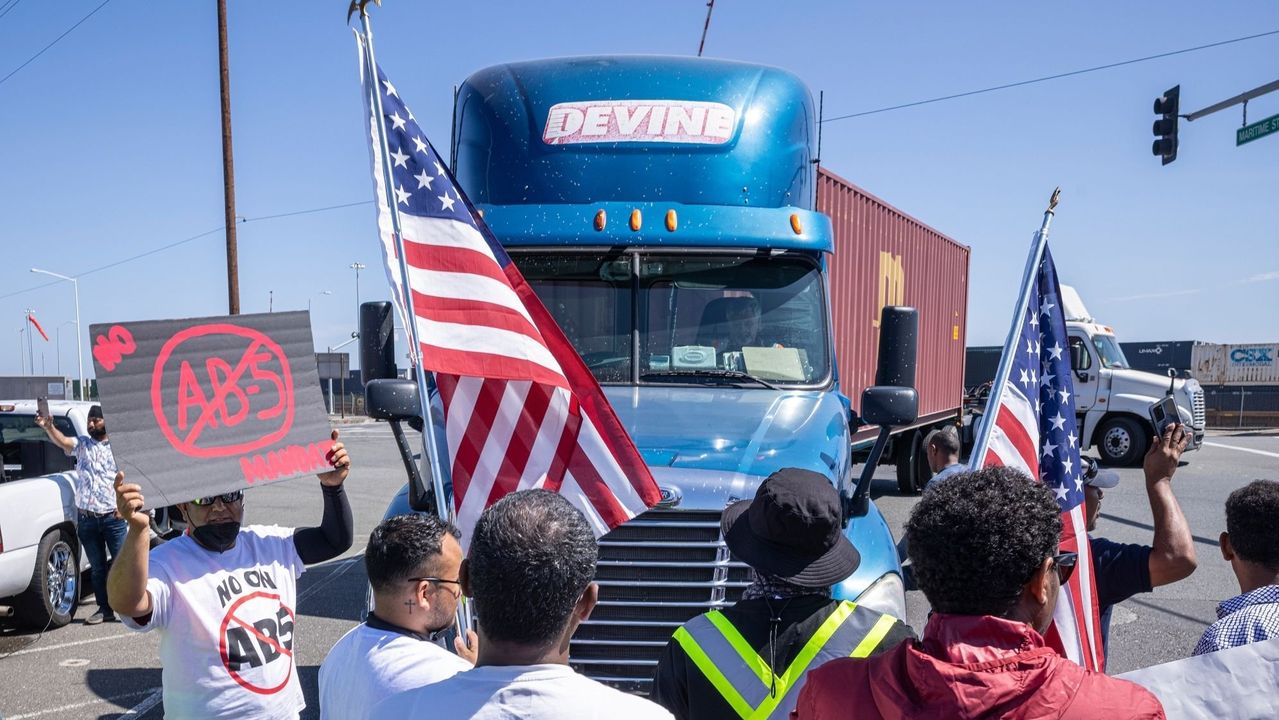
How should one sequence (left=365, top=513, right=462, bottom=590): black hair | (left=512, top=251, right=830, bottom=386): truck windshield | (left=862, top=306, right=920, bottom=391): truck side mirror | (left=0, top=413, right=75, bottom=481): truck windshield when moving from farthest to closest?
(left=0, top=413, right=75, bottom=481): truck windshield → (left=512, top=251, right=830, bottom=386): truck windshield → (left=862, top=306, right=920, bottom=391): truck side mirror → (left=365, top=513, right=462, bottom=590): black hair

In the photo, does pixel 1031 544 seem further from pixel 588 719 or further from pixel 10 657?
pixel 10 657

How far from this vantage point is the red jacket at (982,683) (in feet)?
5.37

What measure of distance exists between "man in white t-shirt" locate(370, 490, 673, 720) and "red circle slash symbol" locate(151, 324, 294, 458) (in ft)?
5.48

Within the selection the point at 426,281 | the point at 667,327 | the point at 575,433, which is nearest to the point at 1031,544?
the point at 575,433

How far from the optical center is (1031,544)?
179cm

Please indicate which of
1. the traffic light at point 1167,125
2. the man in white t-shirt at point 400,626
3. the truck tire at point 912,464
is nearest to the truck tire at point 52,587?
the man in white t-shirt at point 400,626

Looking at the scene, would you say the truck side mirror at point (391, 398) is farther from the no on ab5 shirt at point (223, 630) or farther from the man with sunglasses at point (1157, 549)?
the man with sunglasses at point (1157, 549)

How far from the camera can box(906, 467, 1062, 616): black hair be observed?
1782 mm

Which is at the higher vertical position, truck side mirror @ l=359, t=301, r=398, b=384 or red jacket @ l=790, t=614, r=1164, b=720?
truck side mirror @ l=359, t=301, r=398, b=384

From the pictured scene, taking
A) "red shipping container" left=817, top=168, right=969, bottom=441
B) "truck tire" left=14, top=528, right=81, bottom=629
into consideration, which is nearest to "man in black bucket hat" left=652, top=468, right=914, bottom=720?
"red shipping container" left=817, top=168, right=969, bottom=441

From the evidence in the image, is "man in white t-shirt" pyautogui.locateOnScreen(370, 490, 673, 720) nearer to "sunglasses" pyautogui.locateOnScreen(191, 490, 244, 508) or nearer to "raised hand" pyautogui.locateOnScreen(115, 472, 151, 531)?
Result: "raised hand" pyautogui.locateOnScreen(115, 472, 151, 531)

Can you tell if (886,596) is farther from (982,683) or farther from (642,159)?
(642,159)

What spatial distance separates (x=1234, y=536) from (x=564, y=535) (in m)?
2.05

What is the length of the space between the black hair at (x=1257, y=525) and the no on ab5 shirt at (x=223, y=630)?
2.96 meters
